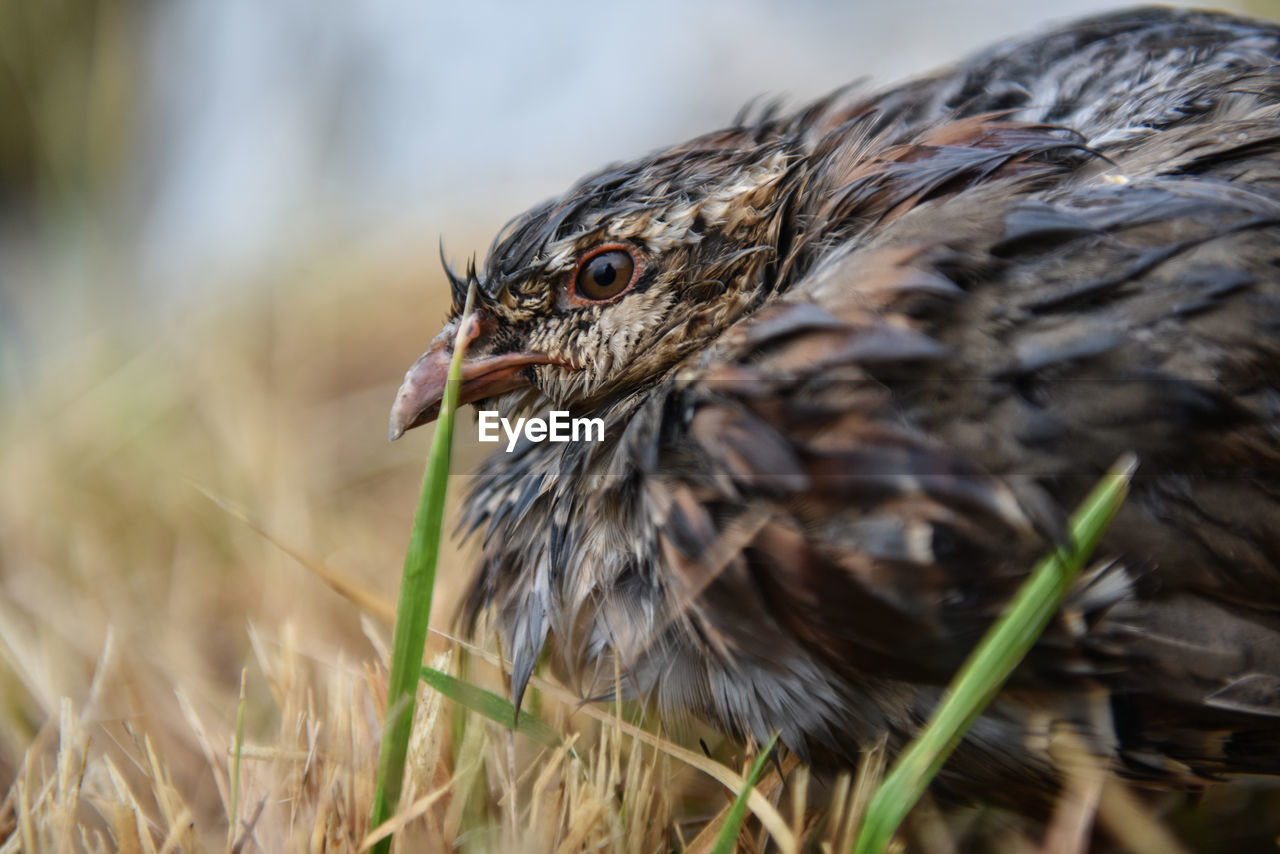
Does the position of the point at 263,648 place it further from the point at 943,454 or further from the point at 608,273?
the point at 943,454

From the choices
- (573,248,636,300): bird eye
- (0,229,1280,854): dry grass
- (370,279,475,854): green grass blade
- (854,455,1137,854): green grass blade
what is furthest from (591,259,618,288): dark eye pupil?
(854,455,1137,854): green grass blade

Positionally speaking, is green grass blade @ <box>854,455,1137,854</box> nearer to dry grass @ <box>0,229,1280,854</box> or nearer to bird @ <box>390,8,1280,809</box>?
bird @ <box>390,8,1280,809</box>

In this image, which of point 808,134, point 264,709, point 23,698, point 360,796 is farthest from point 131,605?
point 808,134

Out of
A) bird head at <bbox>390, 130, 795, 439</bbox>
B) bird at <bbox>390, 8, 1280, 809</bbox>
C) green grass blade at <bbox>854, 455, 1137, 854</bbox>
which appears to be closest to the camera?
green grass blade at <bbox>854, 455, 1137, 854</bbox>

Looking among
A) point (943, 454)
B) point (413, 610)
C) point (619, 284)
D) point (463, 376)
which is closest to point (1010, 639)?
point (943, 454)

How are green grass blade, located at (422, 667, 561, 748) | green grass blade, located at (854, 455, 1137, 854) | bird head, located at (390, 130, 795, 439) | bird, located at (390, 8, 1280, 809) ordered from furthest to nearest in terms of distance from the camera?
bird head, located at (390, 130, 795, 439), green grass blade, located at (422, 667, 561, 748), bird, located at (390, 8, 1280, 809), green grass blade, located at (854, 455, 1137, 854)

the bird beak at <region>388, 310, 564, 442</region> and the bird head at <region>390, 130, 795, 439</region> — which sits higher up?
the bird head at <region>390, 130, 795, 439</region>

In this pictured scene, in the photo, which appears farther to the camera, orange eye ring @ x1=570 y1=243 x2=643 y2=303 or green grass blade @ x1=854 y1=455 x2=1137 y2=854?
orange eye ring @ x1=570 y1=243 x2=643 y2=303
